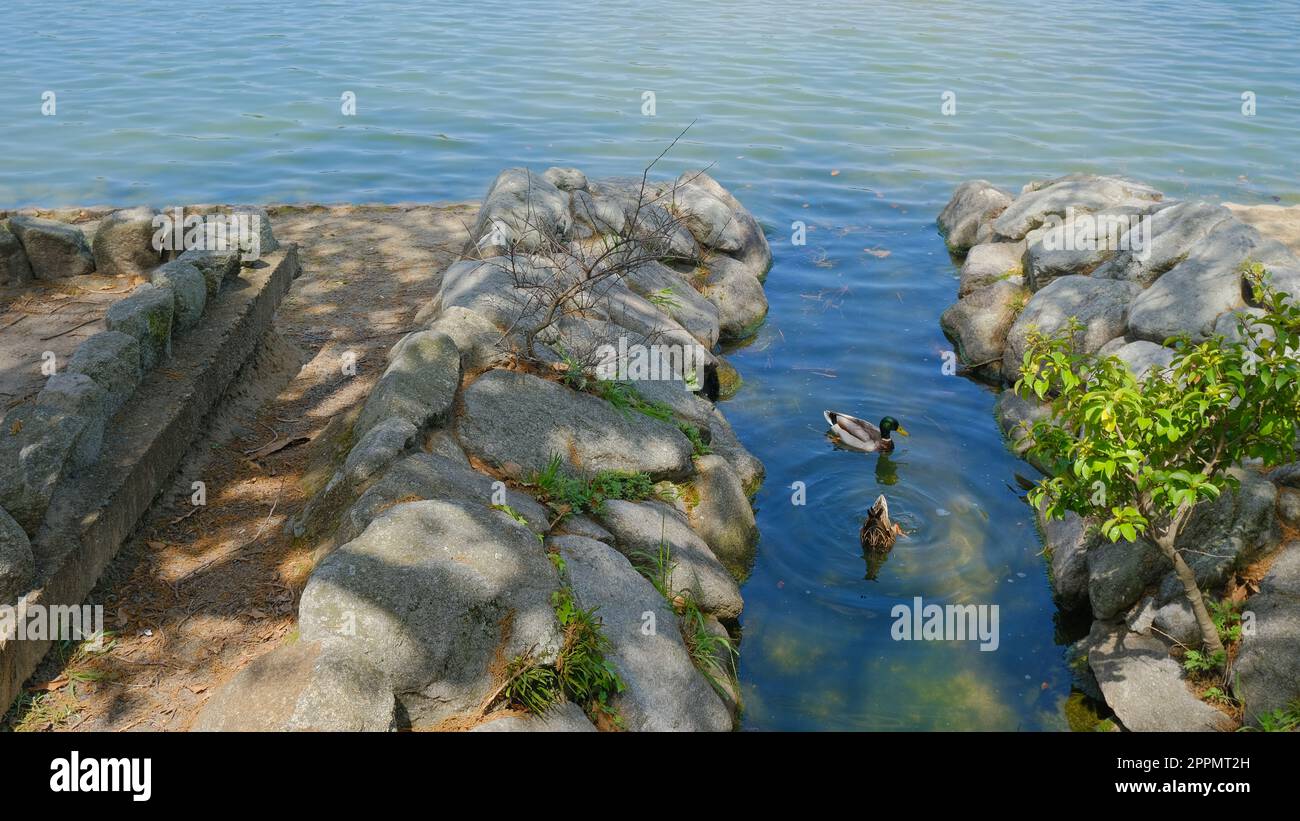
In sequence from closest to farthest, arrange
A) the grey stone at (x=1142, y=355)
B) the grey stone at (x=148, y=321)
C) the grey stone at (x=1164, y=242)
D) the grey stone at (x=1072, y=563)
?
the grey stone at (x=148, y=321)
the grey stone at (x=1072, y=563)
the grey stone at (x=1142, y=355)
the grey stone at (x=1164, y=242)

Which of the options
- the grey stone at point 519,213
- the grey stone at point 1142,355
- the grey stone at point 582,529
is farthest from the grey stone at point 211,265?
the grey stone at point 1142,355

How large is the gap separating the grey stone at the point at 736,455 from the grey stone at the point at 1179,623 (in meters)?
3.24

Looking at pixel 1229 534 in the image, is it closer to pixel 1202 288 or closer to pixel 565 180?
pixel 1202 288

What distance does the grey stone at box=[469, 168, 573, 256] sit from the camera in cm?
938

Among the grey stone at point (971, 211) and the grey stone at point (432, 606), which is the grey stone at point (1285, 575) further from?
the grey stone at point (971, 211)

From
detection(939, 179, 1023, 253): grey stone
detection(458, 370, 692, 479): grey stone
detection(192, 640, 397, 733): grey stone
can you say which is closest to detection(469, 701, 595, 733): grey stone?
detection(192, 640, 397, 733): grey stone

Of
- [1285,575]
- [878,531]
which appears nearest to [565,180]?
[878,531]

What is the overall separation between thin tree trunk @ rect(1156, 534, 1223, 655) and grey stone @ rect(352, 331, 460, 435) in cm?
443

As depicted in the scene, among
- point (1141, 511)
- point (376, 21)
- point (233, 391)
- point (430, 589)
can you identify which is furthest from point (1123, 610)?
point (376, 21)

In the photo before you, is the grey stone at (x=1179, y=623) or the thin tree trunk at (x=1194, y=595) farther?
the grey stone at (x=1179, y=623)

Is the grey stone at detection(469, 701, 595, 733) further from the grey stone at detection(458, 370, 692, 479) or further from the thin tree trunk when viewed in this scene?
the thin tree trunk

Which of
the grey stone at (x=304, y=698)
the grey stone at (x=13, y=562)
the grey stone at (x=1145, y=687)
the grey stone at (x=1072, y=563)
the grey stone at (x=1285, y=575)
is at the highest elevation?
the grey stone at (x=13, y=562)

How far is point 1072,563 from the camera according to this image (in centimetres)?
714

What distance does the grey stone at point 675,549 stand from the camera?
20.8ft
